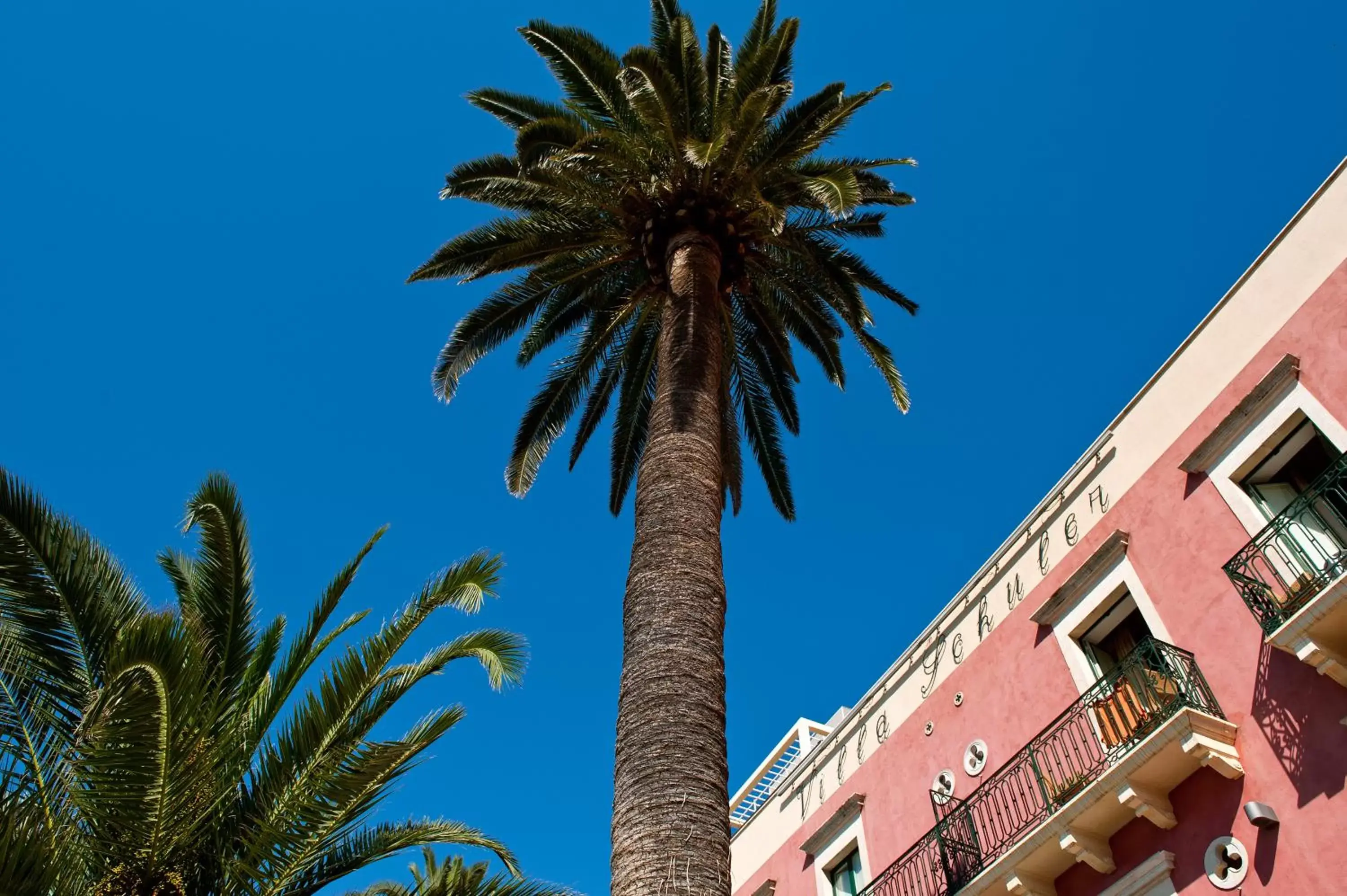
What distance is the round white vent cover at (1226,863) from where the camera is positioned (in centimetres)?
895

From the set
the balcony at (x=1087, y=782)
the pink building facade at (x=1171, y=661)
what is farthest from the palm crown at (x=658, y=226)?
the balcony at (x=1087, y=782)

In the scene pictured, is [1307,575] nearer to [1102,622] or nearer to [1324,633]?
[1324,633]

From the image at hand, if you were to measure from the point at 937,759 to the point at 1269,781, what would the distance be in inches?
207

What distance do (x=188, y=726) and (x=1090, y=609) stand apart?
396 inches

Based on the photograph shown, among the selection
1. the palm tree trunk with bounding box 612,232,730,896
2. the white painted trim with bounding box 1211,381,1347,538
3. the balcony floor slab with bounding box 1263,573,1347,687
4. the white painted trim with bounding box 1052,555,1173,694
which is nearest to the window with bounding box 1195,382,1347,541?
the white painted trim with bounding box 1211,381,1347,538

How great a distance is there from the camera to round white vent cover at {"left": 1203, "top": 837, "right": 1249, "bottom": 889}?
8953mm

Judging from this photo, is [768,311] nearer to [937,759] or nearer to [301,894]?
[937,759]

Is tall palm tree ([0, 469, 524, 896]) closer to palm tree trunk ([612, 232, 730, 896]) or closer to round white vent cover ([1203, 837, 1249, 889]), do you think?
palm tree trunk ([612, 232, 730, 896])

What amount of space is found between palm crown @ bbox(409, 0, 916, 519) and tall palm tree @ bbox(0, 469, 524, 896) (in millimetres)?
5513

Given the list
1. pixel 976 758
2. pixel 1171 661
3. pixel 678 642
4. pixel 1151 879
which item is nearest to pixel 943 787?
pixel 976 758

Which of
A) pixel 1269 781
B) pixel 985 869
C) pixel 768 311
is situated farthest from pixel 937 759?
pixel 768 311

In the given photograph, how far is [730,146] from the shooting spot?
11875 mm

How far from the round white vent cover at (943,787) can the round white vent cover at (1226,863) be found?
153 inches

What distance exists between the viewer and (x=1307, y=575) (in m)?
9.19
